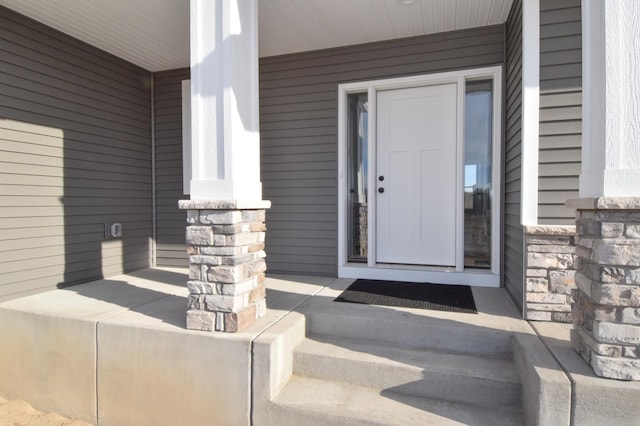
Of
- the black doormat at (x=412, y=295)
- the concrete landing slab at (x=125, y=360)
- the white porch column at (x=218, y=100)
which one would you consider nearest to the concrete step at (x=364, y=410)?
the concrete landing slab at (x=125, y=360)

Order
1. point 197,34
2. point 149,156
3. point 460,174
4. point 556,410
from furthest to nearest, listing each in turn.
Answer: point 149,156 → point 460,174 → point 197,34 → point 556,410

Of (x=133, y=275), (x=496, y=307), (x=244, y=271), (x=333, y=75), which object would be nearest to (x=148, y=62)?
(x=333, y=75)

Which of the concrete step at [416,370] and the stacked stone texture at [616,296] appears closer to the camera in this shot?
the stacked stone texture at [616,296]

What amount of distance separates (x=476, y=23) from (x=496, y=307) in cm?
230

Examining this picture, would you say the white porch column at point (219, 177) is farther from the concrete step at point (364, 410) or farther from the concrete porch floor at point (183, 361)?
the concrete step at point (364, 410)

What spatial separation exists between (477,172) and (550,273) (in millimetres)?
1349

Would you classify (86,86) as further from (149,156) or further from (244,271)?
(244,271)

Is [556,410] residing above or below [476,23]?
below

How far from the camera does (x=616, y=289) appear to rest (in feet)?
5.12

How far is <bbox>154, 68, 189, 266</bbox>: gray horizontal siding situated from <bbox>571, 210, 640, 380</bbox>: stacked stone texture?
3.68m

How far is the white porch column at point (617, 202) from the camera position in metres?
1.55

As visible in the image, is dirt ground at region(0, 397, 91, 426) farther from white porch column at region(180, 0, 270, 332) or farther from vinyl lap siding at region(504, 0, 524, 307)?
vinyl lap siding at region(504, 0, 524, 307)

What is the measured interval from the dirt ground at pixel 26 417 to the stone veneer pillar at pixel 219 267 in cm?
114

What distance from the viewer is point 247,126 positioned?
2.33 meters
